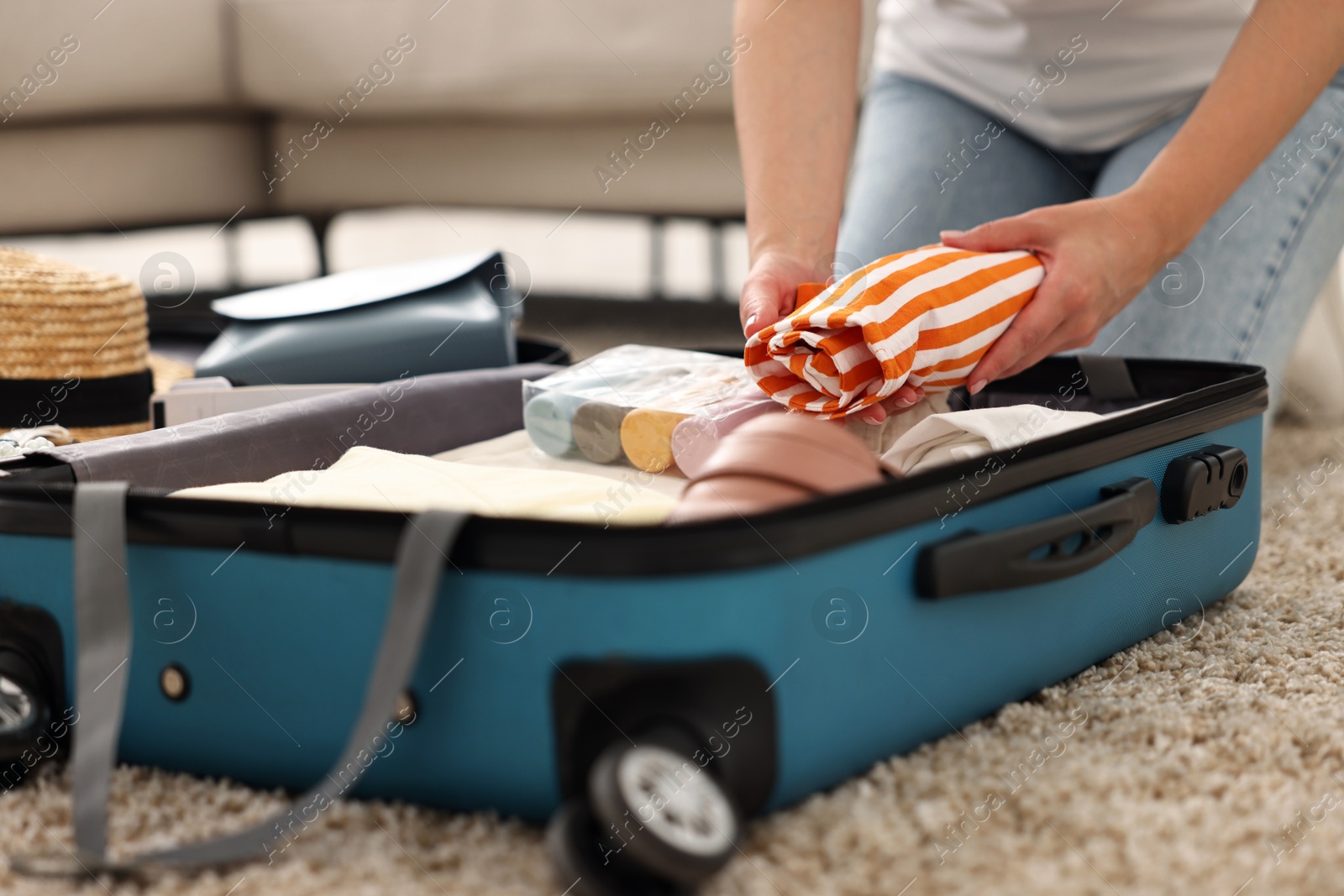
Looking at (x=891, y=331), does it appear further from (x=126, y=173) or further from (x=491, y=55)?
(x=126, y=173)

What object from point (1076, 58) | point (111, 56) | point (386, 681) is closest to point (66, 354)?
point (386, 681)

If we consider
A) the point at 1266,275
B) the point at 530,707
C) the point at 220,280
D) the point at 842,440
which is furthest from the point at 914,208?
the point at 220,280

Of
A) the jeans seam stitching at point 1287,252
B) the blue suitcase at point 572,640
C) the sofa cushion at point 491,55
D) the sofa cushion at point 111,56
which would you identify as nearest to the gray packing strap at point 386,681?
the blue suitcase at point 572,640

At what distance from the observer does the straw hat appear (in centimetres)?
84

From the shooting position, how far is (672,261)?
7.68 ft

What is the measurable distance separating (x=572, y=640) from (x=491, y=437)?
1.53ft

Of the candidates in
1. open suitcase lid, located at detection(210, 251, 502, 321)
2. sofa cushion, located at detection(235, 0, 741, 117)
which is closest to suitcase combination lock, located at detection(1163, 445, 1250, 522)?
open suitcase lid, located at detection(210, 251, 502, 321)

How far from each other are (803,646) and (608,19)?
1.37m

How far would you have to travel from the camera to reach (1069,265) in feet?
2.35

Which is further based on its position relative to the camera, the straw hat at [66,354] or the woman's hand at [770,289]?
the straw hat at [66,354]

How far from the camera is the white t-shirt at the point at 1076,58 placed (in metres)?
0.98

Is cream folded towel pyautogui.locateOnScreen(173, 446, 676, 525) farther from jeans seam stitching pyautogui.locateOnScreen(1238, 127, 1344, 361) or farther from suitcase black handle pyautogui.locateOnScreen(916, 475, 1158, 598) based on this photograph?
jeans seam stitching pyautogui.locateOnScreen(1238, 127, 1344, 361)

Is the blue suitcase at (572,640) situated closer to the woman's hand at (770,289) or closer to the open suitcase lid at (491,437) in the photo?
the open suitcase lid at (491,437)

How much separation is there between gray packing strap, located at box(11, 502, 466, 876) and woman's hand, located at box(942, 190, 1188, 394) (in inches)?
15.3
